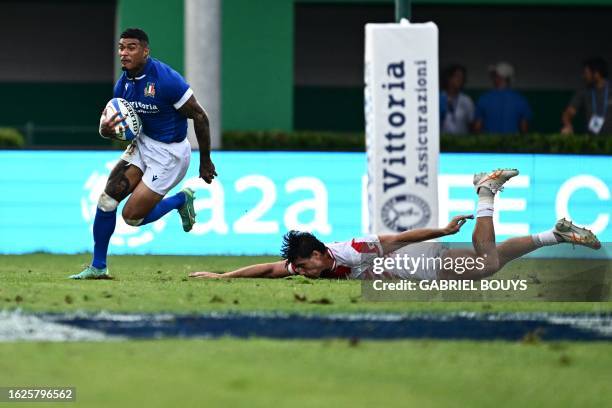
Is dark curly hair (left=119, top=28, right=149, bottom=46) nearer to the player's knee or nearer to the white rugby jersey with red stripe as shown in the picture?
the player's knee

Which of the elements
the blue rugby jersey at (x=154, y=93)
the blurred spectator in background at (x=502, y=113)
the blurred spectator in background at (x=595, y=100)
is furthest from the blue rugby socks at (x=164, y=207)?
the blurred spectator in background at (x=502, y=113)

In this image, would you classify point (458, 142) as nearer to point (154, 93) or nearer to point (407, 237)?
point (154, 93)

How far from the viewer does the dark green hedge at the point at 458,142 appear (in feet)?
64.2

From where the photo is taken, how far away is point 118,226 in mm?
17219

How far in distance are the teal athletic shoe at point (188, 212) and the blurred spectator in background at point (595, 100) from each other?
6.99m

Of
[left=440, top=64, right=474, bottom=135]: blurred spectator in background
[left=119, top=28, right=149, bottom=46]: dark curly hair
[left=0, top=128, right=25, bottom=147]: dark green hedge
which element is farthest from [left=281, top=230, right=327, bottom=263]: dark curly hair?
[left=0, top=128, right=25, bottom=147]: dark green hedge

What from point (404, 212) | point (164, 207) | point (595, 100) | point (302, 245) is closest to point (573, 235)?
point (302, 245)

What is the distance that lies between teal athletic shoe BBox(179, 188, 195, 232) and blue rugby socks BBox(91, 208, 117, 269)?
101 centimetres

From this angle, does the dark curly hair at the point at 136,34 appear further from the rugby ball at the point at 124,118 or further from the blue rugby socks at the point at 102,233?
the blue rugby socks at the point at 102,233

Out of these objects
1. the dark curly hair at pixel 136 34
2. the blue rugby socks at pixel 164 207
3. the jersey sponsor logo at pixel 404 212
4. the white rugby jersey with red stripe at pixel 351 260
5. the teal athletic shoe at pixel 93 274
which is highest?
the dark curly hair at pixel 136 34

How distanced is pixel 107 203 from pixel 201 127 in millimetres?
1006

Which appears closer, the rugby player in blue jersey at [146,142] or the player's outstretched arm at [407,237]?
the player's outstretched arm at [407,237]

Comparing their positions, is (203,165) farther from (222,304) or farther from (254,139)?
(254,139)

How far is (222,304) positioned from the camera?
10.3 metres
